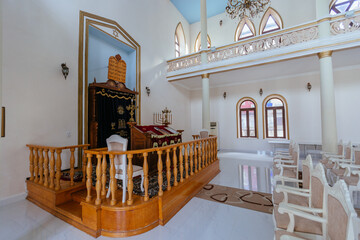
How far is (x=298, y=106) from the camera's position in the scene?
720cm

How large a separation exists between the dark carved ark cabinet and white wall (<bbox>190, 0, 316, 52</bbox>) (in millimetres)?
5739

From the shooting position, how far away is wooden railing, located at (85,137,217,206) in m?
2.19

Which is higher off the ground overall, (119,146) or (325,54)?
(325,54)

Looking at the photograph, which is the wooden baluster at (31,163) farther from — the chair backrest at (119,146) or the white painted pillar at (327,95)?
the white painted pillar at (327,95)

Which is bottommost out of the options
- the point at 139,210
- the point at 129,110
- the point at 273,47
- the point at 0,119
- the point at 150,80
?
the point at 139,210

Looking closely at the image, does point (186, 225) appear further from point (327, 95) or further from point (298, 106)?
point (298, 106)

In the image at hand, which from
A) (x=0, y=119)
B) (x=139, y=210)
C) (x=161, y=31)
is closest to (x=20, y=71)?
(x=0, y=119)

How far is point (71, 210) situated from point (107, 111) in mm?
2921

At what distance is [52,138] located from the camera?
12.2ft

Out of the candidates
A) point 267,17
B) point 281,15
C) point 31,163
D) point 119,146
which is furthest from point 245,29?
point 31,163

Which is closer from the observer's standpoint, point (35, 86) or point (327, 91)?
point (35, 86)

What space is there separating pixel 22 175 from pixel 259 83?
28.5ft

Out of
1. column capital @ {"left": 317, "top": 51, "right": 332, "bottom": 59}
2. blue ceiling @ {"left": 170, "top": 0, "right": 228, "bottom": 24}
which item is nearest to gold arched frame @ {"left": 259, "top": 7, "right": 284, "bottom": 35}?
blue ceiling @ {"left": 170, "top": 0, "right": 228, "bottom": 24}

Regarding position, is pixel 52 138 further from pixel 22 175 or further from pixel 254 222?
pixel 254 222
